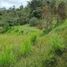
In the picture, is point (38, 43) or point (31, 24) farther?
point (31, 24)

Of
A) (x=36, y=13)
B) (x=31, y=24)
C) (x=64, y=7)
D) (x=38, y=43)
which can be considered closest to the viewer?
(x=38, y=43)

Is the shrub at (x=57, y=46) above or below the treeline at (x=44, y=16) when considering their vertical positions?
above

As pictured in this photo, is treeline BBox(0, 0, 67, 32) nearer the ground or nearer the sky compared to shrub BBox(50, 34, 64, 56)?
nearer the ground

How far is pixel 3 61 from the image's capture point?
7.40m

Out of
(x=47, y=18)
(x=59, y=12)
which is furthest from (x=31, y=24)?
(x=59, y=12)

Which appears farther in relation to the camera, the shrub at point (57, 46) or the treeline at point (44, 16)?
the treeline at point (44, 16)

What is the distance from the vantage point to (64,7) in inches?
837

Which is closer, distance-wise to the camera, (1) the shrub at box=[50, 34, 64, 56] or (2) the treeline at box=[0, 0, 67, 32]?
(1) the shrub at box=[50, 34, 64, 56]

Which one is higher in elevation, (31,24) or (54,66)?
(54,66)

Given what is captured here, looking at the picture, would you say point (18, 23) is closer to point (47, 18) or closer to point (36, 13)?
point (36, 13)

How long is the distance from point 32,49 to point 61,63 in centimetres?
161

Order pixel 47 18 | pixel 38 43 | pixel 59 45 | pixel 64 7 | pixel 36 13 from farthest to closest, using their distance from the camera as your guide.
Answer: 1. pixel 36 13
2. pixel 47 18
3. pixel 64 7
4. pixel 38 43
5. pixel 59 45

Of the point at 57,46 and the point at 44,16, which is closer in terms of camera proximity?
the point at 57,46

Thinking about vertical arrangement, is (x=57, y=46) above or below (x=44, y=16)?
above
